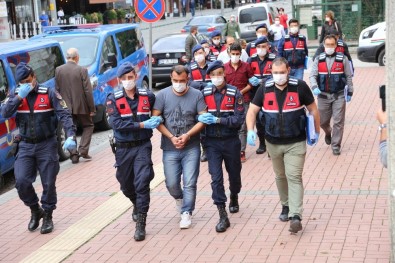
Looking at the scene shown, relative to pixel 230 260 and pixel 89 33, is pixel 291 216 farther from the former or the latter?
pixel 89 33

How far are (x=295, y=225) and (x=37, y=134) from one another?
2888 millimetres

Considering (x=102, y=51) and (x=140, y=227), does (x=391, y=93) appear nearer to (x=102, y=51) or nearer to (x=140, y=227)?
(x=140, y=227)

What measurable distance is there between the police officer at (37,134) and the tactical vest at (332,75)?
4296 mm

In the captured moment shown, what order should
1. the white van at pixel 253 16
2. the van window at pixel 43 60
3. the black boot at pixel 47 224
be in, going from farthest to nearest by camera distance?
the white van at pixel 253 16 → the van window at pixel 43 60 → the black boot at pixel 47 224

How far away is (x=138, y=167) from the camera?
809 centimetres

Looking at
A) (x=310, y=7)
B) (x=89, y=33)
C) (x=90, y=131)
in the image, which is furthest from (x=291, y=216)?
(x=310, y=7)

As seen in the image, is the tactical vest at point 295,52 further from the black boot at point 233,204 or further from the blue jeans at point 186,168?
the blue jeans at point 186,168

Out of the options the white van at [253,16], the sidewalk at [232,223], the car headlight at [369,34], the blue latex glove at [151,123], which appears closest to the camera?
the sidewalk at [232,223]

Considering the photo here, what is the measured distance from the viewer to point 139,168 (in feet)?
26.5

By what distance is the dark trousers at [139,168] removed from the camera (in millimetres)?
8078

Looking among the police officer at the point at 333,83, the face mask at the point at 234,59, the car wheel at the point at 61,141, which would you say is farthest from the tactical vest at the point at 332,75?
the car wheel at the point at 61,141

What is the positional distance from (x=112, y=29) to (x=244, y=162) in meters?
6.14

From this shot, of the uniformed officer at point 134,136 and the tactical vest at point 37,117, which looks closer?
the uniformed officer at point 134,136

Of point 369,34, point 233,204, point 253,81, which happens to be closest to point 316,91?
point 253,81
